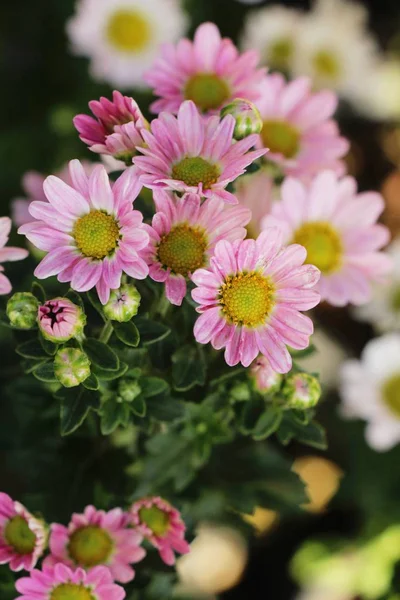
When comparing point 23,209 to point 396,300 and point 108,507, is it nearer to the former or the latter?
point 108,507

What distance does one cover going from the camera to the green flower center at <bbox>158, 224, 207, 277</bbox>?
85cm

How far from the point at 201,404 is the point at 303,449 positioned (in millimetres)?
1007

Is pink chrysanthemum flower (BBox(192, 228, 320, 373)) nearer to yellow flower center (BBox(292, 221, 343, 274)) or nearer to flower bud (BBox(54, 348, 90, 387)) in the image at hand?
flower bud (BBox(54, 348, 90, 387))

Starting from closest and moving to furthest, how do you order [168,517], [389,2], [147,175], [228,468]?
[147,175] < [168,517] < [228,468] < [389,2]

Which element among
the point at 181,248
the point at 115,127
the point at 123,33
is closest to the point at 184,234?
the point at 181,248

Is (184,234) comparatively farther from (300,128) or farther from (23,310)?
(300,128)

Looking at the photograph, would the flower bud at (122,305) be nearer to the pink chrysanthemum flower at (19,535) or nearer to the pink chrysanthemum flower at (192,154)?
the pink chrysanthemum flower at (192,154)

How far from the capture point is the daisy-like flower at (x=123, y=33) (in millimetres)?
1880

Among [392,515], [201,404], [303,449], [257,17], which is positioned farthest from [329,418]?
[257,17]

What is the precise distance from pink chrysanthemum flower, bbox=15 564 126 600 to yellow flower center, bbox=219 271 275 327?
13.6 inches

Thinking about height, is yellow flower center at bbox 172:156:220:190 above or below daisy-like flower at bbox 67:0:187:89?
above

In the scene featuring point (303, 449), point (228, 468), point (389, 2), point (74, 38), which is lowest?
point (303, 449)

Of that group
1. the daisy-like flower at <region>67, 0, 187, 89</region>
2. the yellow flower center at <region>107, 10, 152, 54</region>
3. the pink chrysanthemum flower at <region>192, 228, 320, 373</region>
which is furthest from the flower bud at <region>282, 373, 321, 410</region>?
the yellow flower center at <region>107, 10, 152, 54</region>

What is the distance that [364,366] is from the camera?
151 cm
